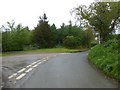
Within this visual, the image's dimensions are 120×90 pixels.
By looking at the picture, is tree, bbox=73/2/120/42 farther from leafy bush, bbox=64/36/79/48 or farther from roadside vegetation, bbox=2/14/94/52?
leafy bush, bbox=64/36/79/48

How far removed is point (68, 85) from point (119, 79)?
179 centimetres

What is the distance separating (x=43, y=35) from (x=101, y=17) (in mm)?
38216

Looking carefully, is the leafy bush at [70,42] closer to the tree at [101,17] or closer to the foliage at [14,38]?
the foliage at [14,38]

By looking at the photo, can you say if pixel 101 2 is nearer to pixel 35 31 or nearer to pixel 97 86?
pixel 97 86

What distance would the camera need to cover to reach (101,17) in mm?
33062

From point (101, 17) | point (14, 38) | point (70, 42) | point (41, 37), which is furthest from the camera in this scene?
point (41, 37)

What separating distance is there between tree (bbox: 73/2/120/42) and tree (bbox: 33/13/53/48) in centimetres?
3276

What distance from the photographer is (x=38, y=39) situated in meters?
70.7

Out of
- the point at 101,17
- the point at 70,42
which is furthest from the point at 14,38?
the point at 101,17

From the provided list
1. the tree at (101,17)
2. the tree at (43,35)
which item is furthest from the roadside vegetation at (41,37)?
the tree at (101,17)

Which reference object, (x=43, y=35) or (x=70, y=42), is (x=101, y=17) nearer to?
(x=70, y=42)

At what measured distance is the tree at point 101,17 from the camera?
32.2m

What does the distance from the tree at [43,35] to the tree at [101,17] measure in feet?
107

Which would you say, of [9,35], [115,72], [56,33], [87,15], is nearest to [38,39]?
[56,33]
